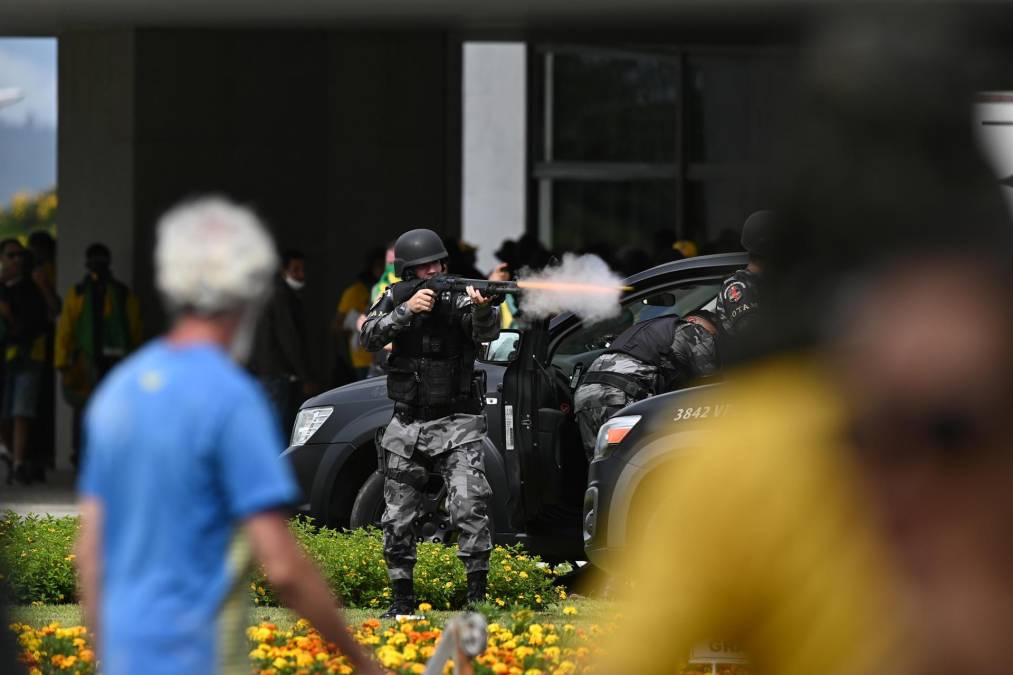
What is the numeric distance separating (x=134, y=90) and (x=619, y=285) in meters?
9.21

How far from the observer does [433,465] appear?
29.5 feet

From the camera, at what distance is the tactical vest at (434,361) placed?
29.0 ft

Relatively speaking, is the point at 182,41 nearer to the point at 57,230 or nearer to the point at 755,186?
the point at 57,230

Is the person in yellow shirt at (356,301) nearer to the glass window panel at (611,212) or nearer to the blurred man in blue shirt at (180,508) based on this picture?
the glass window panel at (611,212)

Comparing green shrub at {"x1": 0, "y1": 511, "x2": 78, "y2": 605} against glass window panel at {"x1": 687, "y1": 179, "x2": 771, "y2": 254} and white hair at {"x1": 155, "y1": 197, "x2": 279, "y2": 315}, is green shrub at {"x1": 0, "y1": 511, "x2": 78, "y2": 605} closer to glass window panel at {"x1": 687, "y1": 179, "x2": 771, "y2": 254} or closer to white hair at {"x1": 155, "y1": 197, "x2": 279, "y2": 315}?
white hair at {"x1": 155, "y1": 197, "x2": 279, "y2": 315}

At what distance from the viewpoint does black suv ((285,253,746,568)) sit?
8.77 meters

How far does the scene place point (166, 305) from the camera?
3.51 meters

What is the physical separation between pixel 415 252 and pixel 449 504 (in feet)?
3.90

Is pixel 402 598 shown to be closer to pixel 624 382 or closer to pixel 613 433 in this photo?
pixel 613 433

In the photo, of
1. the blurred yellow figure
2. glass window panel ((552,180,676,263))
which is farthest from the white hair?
glass window panel ((552,180,676,263))

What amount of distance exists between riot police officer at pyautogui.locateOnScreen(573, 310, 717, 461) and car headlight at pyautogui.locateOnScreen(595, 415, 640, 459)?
47 centimetres

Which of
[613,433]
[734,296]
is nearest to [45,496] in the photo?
[613,433]

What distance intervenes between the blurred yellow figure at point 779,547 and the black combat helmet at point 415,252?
717 cm

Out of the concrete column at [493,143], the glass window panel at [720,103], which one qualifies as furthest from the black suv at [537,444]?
the concrete column at [493,143]
